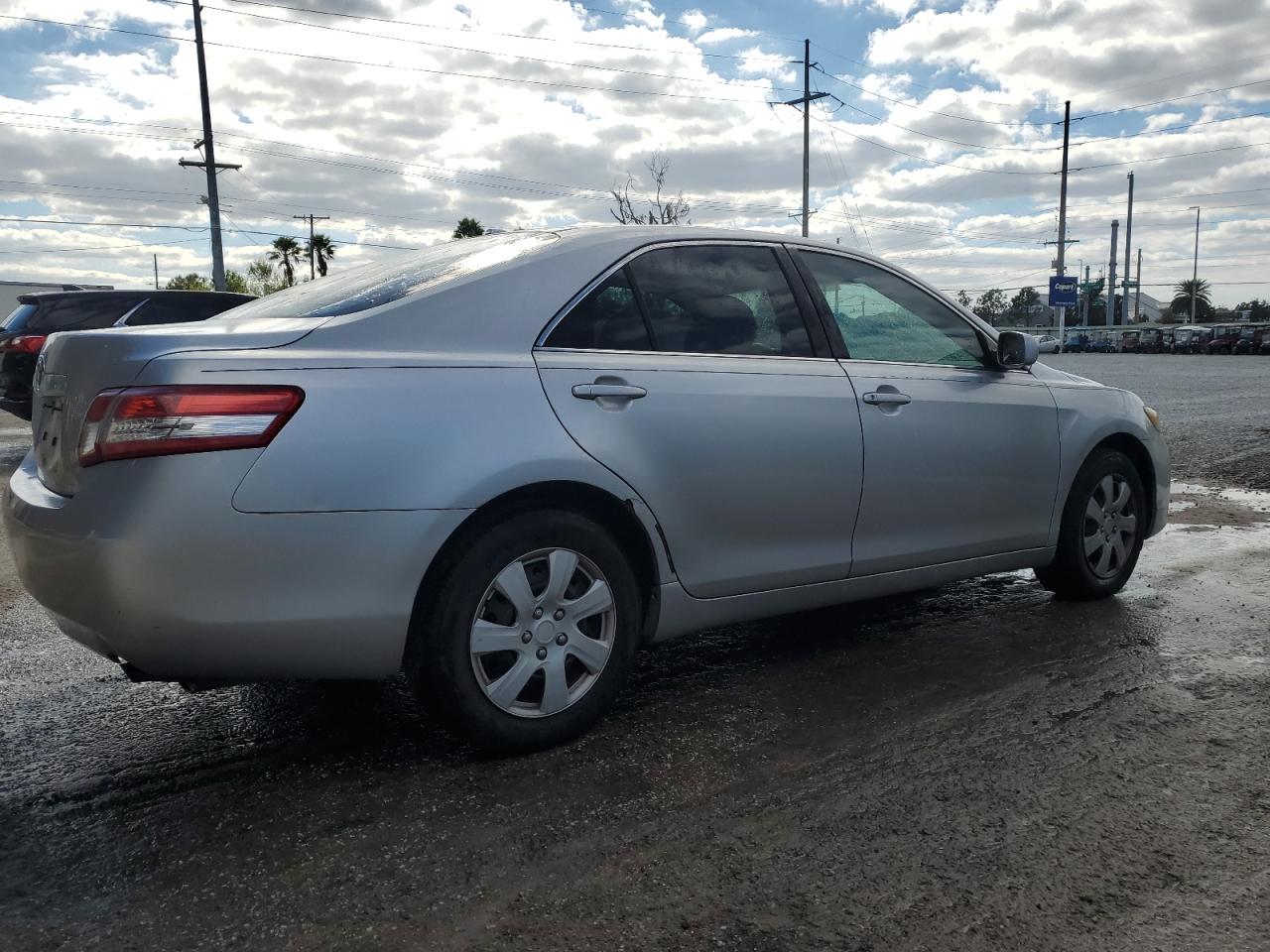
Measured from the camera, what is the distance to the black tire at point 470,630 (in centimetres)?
303

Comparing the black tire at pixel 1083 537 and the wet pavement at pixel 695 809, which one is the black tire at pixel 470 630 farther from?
the black tire at pixel 1083 537

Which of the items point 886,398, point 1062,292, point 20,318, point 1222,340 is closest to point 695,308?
point 886,398

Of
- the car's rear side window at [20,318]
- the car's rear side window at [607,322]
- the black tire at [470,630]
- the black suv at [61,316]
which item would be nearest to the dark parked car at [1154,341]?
the black suv at [61,316]

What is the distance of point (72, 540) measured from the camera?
2.83 metres

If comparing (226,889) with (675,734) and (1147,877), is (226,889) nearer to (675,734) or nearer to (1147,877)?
(675,734)

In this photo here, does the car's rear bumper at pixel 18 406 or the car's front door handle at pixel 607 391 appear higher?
the car's front door handle at pixel 607 391

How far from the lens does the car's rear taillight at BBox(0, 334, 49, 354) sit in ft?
34.9

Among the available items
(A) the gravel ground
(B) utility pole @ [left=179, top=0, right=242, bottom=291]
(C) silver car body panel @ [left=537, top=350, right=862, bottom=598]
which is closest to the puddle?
(A) the gravel ground

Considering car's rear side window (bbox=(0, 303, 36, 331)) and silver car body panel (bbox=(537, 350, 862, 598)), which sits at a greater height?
car's rear side window (bbox=(0, 303, 36, 331))

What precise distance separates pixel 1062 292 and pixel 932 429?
50.7 meters

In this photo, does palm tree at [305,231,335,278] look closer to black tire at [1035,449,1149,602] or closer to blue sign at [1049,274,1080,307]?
blue sign at [1049,274,1080,307]

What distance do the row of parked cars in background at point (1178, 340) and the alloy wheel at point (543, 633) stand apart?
56882mm

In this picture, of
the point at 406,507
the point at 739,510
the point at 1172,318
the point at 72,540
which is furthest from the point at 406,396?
the point at 1172,318

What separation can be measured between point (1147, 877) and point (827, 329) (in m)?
2.23
